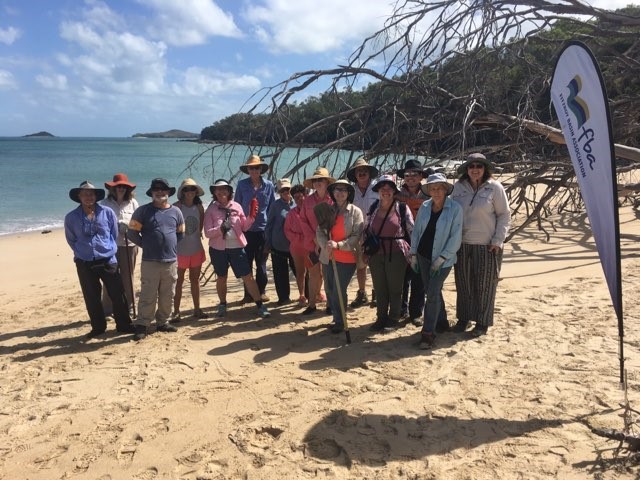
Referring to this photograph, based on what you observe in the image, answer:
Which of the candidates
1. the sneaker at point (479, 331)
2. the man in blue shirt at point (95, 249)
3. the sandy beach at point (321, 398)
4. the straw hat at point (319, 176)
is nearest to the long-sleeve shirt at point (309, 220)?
the straw hat at point (319, 176)

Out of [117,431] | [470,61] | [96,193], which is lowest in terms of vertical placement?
[117,431]

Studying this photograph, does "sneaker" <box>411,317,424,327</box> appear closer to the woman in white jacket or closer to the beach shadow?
the woman in white jacket

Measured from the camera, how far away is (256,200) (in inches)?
214

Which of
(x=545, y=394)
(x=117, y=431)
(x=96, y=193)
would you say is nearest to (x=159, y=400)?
(x=117, y=431)

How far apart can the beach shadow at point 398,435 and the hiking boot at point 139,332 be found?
2.36m

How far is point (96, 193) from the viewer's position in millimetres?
4613

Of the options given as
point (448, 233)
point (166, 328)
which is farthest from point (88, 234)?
point (448, 233)

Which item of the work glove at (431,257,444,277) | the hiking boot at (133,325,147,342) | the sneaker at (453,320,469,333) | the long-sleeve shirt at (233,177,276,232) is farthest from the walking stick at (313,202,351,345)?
the hiking boot at (133,325,147,342)

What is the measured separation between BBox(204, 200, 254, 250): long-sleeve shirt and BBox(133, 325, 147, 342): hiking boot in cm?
105

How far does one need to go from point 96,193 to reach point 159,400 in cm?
218

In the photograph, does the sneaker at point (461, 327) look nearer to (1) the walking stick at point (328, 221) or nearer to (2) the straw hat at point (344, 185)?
(1) the walking stick at point (328, 221)

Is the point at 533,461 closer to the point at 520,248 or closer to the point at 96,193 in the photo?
the point at 96,193

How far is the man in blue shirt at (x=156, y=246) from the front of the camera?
458 cm

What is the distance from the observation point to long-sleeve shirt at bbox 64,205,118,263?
4.52 metres
